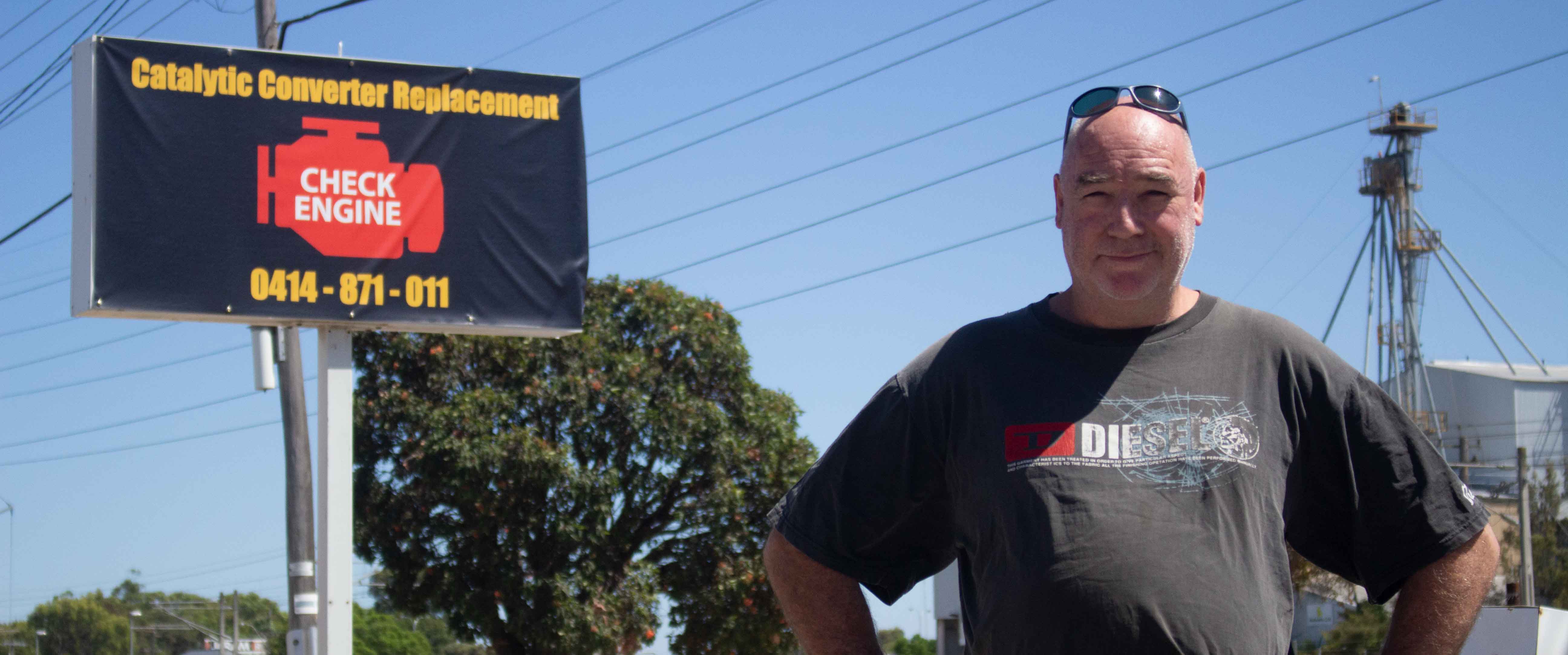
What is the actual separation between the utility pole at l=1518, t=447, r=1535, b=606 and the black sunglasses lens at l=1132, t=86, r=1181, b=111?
23.7 metres

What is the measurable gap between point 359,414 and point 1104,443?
15585mm

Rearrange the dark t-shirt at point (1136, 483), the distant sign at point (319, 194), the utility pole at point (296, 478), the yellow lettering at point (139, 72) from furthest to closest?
the utility pole at point (296, 478) < the yellow lettering at point (139, 72) < the distant sign at point (319, 194) < the dark t-shirt at point (1136, 483)

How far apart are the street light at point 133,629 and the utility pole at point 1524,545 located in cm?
5715

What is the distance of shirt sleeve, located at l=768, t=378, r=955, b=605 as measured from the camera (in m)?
2.42

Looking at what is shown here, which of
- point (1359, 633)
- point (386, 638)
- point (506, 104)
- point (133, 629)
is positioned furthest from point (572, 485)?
point (386, 638)

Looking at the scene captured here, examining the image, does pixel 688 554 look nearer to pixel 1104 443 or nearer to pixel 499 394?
pixel 499 394

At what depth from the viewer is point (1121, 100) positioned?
94.1 inches

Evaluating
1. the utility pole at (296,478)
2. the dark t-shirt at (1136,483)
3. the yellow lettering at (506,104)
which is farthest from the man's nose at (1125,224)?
the utility pole at (296,478)

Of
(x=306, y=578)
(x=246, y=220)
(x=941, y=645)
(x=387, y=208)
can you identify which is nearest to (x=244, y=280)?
(x=246, y=220)

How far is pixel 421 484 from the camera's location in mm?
16484

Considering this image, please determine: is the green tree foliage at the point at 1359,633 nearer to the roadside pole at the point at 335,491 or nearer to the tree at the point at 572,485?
the tree at the point at 572,485

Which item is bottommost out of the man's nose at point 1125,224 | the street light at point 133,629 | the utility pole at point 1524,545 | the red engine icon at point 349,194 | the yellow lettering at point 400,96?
the street light at point 133,629

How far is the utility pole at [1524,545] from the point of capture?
80.1ft

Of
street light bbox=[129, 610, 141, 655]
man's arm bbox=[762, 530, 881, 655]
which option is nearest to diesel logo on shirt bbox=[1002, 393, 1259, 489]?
man's arm bbox=[762, 530, 881, 655]
